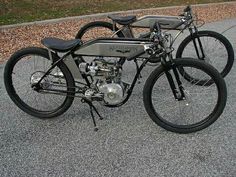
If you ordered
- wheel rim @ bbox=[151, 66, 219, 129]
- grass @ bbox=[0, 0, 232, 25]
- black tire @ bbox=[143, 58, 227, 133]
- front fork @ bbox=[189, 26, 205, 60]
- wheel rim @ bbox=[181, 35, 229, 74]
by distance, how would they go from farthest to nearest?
grass @ bbox=[0, 0, 232, 25] → wheel rim @ bbox=[181, 35, 229, 74] → front fork @ bbox=[189, 26, 205, 60] → wheel rim @ bbox=[151, 66, 219, 129] → black tire @ bbox=[143, 58, 227, 133]

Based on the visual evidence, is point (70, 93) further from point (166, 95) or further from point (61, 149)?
point (166, 95)

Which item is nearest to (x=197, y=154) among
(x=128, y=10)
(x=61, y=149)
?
(x=61, y=149)

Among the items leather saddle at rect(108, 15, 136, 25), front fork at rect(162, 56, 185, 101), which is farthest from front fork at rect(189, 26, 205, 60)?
front fork at rect(162, 56, 185, 101)

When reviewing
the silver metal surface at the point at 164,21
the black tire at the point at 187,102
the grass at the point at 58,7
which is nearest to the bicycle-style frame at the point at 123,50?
the black tire at the point at 187,102

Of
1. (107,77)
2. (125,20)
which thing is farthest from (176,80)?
(125,20)

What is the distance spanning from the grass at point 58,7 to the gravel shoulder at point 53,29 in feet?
2.00

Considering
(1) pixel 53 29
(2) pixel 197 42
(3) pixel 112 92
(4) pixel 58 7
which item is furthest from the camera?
(4) pixel 58 7

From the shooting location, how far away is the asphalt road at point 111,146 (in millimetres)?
2932

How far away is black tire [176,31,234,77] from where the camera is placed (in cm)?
436

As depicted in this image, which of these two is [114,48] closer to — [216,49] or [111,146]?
[111,146]

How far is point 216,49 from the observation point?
15.4 ft

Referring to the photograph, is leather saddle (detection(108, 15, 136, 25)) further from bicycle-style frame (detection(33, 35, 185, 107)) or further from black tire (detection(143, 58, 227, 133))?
bicycle-style frame (detection(33, 35, 185, 107))

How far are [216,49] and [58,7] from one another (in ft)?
18.8

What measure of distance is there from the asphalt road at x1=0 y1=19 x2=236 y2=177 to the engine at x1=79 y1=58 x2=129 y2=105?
1.25 ft
